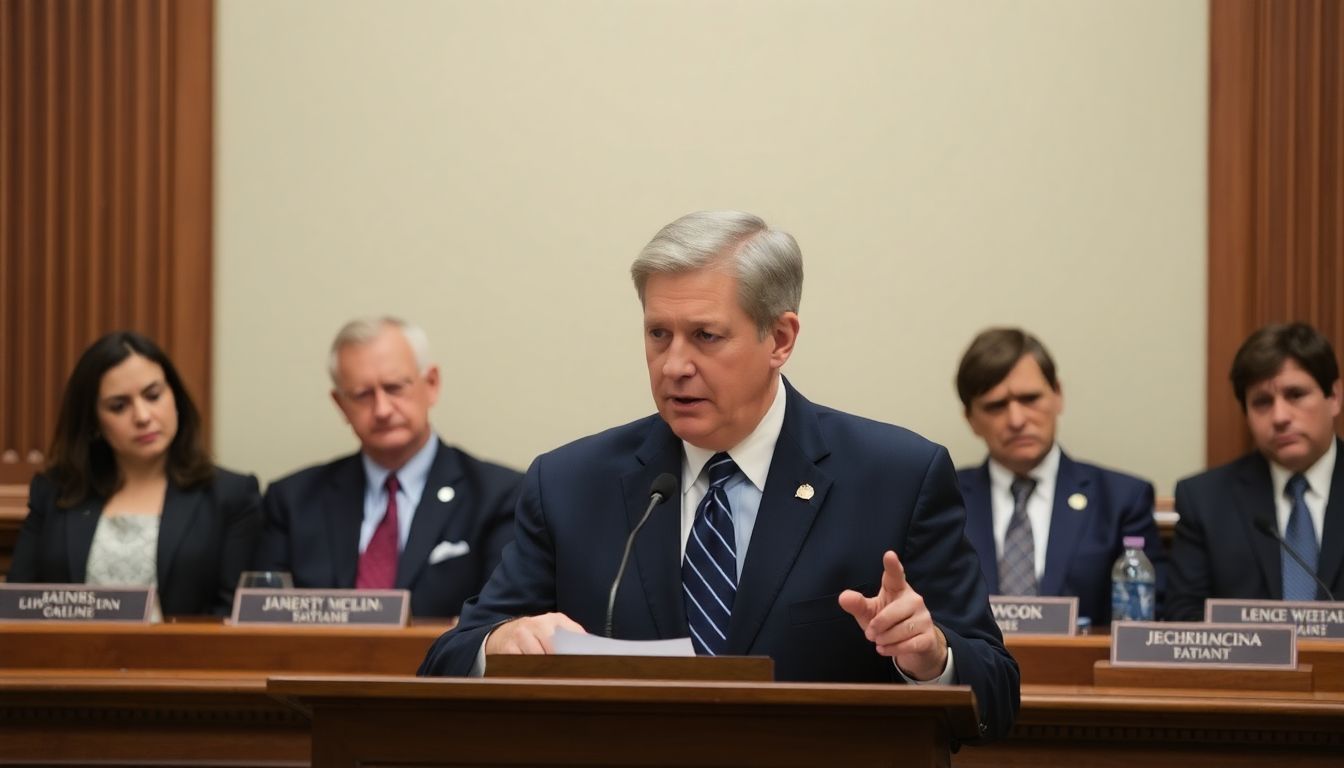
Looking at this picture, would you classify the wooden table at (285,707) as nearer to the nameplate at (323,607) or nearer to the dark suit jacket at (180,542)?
the nameplate at (323,607)

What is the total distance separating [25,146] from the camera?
5.15m

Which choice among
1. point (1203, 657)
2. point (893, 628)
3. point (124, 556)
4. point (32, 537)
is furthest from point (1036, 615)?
point (32, 537)

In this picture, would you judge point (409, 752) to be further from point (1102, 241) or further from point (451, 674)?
point (1102, 241)

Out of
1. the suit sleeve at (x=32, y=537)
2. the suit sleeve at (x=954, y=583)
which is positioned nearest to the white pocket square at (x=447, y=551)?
the suit sleeve at (x=32, y=537)

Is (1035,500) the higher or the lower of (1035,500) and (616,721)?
the higher

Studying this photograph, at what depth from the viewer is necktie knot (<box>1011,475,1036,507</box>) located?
4.55 meters

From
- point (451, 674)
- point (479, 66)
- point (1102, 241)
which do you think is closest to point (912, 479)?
point (451, 674)

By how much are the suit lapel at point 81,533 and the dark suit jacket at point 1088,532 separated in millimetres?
2490

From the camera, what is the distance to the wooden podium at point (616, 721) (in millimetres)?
1745

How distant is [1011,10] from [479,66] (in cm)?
172

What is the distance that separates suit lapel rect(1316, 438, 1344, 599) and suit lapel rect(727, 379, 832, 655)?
2.41 metres

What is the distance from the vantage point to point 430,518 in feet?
14.9

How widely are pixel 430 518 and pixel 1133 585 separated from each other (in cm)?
196

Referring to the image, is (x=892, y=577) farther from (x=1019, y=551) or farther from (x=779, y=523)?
(x=1019, y=551)
